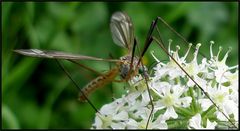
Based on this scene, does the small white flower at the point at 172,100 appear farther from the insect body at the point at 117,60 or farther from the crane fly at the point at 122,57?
the insect body at the point at 117,60

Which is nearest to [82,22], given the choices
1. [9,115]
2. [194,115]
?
[9,115]

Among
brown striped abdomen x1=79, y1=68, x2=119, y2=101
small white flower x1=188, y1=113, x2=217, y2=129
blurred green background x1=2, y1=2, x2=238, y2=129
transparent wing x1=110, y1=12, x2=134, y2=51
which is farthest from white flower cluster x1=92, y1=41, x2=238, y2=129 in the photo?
blurred green background x1=2, y1=2, x2=238, y2=129

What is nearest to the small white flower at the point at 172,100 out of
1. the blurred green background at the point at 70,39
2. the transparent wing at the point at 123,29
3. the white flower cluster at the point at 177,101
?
the white flower cluster at the point at 177,101

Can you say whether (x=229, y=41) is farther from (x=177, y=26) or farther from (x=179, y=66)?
(x=179, y=66)

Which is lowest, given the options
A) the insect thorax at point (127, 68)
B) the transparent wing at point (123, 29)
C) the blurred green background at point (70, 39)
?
the blurred green background at point (70, 39)

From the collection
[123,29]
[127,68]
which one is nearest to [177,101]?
[127,68]

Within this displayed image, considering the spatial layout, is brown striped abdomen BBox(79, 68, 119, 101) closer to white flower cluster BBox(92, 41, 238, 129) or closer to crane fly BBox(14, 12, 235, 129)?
crane fly BBox(14, 12, 235, 129)
